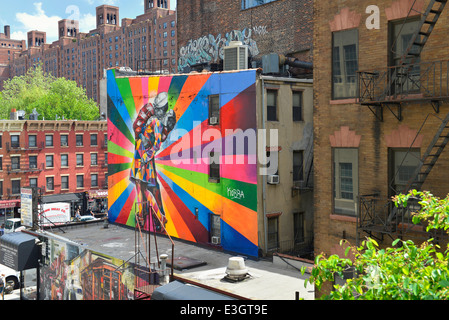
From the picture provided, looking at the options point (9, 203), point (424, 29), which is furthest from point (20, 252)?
point (9, 203)

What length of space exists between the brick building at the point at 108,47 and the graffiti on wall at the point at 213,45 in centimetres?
7335

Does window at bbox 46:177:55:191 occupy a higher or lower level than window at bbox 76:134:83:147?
lower

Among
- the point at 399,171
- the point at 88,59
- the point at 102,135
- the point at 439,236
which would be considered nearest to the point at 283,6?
the point at 399,171

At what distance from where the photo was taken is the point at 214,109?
30.8m

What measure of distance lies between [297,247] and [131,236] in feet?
37.7

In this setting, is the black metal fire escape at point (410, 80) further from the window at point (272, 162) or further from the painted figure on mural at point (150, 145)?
the painted figure on mural at point (150, 145)

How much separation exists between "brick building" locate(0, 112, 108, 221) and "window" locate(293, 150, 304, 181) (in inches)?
1641

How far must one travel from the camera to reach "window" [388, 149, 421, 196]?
15.4 meters

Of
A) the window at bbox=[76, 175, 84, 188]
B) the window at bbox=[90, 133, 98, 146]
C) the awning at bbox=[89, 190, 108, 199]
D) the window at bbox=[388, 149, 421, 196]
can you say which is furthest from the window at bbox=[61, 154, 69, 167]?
the window at bbox=[388, 149, 421, 196]

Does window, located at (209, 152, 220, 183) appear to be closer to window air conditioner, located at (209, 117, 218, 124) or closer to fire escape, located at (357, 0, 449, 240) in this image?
window air conditioner, located at (209, 117, 218, 124)

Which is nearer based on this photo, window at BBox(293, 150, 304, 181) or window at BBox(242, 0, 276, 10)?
window at BBox(293, 150, 304, 181)

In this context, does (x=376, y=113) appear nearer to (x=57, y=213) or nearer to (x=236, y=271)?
(x=236, y=271)

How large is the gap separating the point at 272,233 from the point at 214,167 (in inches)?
212

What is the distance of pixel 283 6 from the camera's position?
1474 inches
